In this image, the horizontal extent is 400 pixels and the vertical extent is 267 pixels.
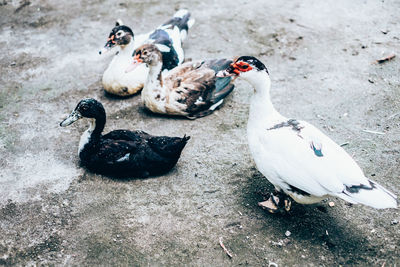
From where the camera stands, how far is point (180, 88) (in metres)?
5.15

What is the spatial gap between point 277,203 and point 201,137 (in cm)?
135

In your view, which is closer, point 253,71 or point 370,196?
point 370,196

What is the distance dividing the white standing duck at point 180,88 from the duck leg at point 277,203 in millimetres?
1589

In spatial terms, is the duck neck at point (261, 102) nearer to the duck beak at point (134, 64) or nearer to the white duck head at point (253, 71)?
the white duck head at point (253, 71)

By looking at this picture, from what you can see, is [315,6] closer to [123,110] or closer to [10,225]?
[123,110]

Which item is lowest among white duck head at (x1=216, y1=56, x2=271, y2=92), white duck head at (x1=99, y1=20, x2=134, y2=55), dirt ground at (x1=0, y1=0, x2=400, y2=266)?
dirt ground at (x1=0, y1=0, x2=400, y2=266)

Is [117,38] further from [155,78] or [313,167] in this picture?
[313,167]

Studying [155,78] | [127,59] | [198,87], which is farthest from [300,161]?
[127,59]

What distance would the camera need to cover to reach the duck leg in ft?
12.8

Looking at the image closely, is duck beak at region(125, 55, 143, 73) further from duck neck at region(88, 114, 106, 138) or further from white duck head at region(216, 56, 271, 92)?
white duck head at region(216, 56, 271, 92)

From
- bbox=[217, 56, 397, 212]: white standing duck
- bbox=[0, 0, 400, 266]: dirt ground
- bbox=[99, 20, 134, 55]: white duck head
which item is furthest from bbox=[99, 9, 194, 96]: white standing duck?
bbox=[217, 56, 397, 212]: white standing duck

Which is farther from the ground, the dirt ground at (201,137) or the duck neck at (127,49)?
the duck neck at (127,49)

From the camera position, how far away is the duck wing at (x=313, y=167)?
3.39 metres

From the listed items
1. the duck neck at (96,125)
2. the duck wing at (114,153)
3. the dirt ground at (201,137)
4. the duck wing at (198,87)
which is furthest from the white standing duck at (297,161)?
the duck neck at (96,125)
